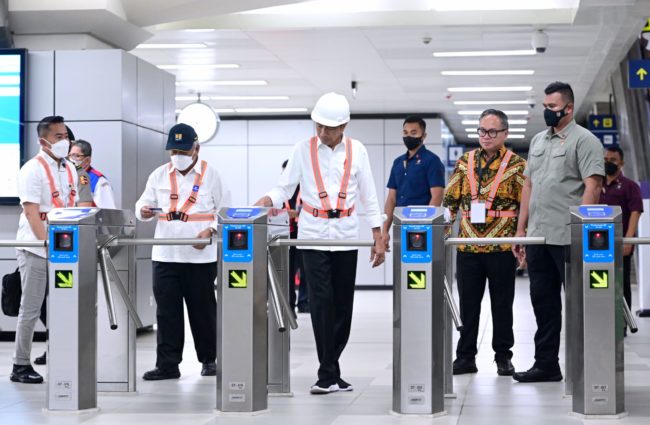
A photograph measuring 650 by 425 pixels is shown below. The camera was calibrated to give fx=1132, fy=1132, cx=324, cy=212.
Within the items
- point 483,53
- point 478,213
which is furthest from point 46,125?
point 483,53

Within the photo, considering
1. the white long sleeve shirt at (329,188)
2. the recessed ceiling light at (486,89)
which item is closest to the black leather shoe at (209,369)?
the white long sleeve shirt at (329,188)

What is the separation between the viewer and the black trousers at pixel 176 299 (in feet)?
23.9

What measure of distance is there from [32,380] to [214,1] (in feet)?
14.0

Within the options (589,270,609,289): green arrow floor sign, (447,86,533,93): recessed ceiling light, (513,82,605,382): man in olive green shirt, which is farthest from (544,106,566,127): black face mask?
(447,86,533,93): recessed ceiling light

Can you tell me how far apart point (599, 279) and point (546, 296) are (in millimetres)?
1360

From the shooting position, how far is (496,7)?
11523 millimetres

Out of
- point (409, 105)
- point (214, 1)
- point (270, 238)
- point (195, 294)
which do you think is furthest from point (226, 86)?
point (270, 238)

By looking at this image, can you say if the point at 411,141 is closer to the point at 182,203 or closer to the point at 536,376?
the point at 182,203

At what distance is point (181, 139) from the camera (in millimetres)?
7367

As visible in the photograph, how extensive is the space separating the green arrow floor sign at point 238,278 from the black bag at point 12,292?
6.71 ft

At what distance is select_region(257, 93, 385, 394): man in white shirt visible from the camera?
6.45m

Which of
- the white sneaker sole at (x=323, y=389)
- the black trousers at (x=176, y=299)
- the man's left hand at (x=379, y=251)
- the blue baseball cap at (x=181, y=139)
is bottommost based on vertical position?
the white sneaker sole at (x=323, y=389)

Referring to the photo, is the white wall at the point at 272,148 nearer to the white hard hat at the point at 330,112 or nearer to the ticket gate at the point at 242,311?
the white hard hat at the point at 330,112

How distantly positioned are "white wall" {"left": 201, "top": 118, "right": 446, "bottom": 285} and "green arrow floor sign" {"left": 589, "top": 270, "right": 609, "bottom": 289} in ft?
47.7
